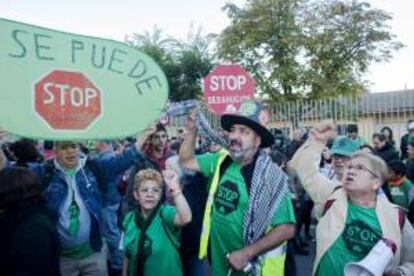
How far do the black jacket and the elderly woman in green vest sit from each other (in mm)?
820

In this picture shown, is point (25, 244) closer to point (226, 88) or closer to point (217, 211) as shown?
point (217, 211)

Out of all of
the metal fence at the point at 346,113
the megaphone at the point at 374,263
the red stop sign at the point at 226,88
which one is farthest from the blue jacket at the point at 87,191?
the metal fence at the point at 346,113

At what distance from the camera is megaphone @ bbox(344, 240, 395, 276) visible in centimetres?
332

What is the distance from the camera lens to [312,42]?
98.8 feet

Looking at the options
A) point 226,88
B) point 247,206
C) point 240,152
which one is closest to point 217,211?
point 247,206

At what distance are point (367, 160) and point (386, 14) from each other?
28775 mm

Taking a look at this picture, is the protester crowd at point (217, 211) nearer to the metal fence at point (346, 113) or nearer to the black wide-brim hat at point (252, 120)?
the black wide-brim hat at point (252, 120)

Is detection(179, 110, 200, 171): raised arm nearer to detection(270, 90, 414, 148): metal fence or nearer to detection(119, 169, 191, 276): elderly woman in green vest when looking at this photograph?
detection(119, 169, 191, 276): elderly woman in green vest

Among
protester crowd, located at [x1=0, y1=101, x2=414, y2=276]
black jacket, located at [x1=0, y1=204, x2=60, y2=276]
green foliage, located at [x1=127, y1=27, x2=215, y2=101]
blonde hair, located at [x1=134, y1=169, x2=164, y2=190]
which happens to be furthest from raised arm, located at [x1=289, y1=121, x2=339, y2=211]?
green foliage, located at [x1=127, y1=27, x2=215, y2=101]

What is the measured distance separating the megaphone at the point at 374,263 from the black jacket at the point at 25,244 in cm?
166

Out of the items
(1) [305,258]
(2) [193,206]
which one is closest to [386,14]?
(1) [305,258]

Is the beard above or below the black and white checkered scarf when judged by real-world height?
above

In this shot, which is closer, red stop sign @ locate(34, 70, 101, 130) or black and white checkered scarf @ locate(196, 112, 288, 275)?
black and white checkered scarf @ locate(196, 112, 288, 275)

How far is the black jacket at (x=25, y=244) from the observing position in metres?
3.33
